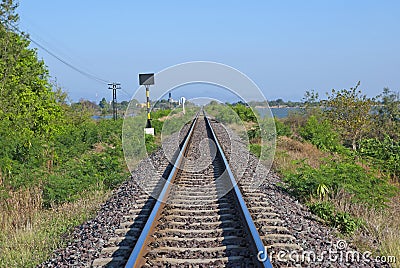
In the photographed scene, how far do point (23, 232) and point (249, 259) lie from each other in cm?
300

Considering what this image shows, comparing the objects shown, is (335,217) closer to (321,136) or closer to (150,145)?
(150,145)

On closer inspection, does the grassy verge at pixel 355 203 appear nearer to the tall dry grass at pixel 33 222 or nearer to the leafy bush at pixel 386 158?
the leafy bush at pixel 386 158

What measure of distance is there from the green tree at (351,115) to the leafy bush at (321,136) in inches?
110

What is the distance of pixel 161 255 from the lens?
15.5 feet

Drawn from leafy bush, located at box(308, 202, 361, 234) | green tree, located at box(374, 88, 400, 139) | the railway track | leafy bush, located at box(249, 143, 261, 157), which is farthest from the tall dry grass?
green tree, located at box(374, 88, 400, 139)

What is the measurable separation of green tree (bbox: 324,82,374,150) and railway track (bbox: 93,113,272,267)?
14.0 m

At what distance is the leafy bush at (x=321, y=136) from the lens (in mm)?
16291

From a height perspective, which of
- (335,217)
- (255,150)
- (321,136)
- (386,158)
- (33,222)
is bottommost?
(33,222)

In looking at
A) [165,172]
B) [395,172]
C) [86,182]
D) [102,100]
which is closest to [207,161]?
[165,172]

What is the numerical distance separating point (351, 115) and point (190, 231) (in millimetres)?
17536

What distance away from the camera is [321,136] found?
17.1 metres

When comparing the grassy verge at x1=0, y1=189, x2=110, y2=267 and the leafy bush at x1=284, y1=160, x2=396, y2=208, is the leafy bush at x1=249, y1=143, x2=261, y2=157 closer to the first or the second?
the leafy bush at x1=284, y1=160, x2=396, y2=208

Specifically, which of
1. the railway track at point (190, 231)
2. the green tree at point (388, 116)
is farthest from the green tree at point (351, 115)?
the railway track at point (190, 231)

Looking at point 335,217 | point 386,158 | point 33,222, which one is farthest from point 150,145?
point 335,217
